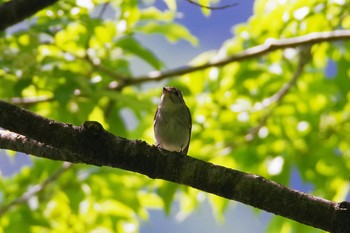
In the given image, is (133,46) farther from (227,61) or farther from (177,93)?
(227,61)

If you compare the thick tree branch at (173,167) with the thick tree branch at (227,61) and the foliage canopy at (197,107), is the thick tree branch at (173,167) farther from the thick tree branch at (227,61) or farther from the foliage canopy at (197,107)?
the thick tree branch at (227,61)

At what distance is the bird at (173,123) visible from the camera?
548cm

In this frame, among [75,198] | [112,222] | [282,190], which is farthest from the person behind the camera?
[112,222]

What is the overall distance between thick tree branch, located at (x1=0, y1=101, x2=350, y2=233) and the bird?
252 cm

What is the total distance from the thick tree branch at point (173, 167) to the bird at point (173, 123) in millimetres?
2516

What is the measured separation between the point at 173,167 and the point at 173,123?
2617mm

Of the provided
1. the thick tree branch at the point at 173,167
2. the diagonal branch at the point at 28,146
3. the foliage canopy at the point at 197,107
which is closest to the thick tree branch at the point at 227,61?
the foliage canopy at the point at 197,107

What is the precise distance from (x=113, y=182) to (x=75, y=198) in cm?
38

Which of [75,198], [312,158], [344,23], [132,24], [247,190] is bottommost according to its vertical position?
[247,190]

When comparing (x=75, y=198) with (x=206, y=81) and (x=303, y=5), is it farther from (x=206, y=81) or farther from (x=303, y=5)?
(x=303, y=5)

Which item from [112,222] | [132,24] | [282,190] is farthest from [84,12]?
[282,190]

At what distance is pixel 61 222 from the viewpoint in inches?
258

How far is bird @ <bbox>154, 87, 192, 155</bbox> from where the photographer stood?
5484mm

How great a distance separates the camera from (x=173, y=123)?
18.2 ft
